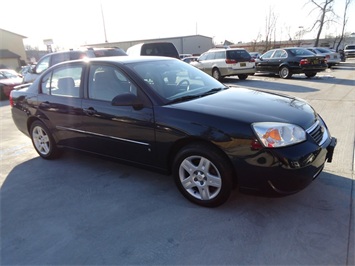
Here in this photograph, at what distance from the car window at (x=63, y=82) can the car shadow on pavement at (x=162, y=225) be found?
51.6 inches

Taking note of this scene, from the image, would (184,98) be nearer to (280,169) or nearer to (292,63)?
(280,169)

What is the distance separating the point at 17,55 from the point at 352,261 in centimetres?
4741

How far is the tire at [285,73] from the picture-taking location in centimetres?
1363

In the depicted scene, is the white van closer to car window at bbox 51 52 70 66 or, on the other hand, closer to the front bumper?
car window at bbox 51 52 70 66

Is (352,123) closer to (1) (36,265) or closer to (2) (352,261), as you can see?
(2) (352,261)

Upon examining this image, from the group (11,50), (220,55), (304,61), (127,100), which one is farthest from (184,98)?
(11,50)

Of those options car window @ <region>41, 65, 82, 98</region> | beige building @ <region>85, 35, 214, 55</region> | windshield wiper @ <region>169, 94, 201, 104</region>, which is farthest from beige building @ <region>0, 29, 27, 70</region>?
windshield wiper @ <region>169, 94, 201, 104</region>

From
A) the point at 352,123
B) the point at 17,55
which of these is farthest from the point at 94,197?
the point at 17,55

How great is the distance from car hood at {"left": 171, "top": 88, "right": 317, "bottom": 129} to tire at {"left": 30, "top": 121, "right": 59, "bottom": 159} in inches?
96.7

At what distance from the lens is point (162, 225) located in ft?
8.94

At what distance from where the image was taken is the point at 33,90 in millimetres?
4574

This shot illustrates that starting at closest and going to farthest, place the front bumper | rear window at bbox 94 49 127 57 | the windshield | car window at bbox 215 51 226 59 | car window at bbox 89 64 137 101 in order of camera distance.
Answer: the front bumper → the windshield → car window at bbox 89 64 137 101 → rear window at bbox 94 49 127 57 → car window at bbox 215 51 226 59

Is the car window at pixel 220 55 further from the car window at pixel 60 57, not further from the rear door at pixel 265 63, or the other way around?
the car window at pixel 60 57

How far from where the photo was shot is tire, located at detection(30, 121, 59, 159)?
444 cm
